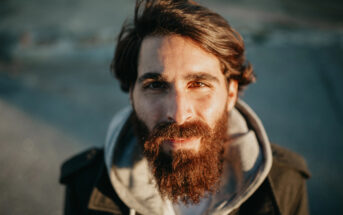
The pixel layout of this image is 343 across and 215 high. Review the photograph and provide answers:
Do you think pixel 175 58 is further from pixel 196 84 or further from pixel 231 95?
pixel 231 95

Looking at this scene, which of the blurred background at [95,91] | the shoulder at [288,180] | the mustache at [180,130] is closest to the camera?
the mustache at [180,130]

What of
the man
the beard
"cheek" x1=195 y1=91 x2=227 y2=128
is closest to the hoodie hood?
the man

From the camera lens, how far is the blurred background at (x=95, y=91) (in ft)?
9.73

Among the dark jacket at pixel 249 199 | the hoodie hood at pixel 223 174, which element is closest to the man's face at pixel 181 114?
the hoodie hood at pixel 223 174

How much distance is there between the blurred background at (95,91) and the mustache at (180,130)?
214cm

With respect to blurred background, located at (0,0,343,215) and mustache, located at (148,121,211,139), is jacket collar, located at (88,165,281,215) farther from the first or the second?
blurred background, located at (0,0,343,215)

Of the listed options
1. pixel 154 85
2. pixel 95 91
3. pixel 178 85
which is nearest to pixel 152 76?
pixel 154 85

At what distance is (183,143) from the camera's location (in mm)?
1545

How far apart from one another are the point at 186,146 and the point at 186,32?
886 mm

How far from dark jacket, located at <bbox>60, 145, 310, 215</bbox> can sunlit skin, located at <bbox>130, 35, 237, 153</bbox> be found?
0.66 meters

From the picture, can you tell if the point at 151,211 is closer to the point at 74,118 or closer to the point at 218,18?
the point at 218,18

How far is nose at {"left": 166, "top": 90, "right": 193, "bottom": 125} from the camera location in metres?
1.48

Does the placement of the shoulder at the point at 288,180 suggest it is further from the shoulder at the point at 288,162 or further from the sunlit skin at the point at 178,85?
the sunlit skin at the point at 178,85

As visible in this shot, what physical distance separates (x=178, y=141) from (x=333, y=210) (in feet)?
8.56
